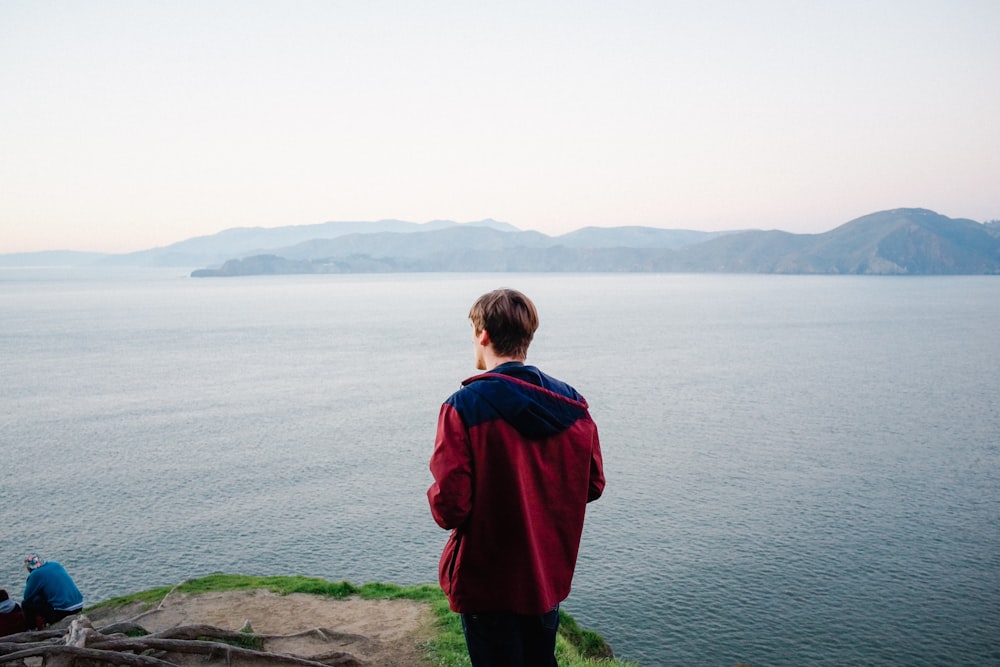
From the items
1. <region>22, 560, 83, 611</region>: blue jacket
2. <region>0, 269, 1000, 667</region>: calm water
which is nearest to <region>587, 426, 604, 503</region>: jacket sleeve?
<region>22, 560, 83, 611</region>: blue jacket

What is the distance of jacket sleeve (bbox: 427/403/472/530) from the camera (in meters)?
3.41

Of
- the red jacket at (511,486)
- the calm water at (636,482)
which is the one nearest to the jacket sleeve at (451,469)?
the red jacket at (511,486)

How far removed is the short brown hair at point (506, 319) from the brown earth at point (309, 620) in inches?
Result: 384

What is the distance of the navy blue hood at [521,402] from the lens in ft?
11.3

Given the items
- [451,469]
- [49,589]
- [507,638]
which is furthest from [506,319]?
[49,589]

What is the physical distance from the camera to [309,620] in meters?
14.9

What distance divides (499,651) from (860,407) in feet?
189

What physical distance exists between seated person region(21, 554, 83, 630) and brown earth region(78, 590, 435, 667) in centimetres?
150

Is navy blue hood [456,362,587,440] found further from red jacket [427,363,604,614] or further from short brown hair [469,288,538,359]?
short brown hair [469,288,538,359]

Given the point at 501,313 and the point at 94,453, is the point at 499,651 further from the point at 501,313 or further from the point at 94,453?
the point at 94,453

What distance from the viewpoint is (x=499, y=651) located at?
12.6 ft

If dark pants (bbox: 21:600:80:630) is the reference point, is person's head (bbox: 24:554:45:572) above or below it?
above

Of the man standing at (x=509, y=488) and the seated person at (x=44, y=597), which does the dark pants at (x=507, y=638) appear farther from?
the seated person at (x=44, y=597)

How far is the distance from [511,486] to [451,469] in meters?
0.34
